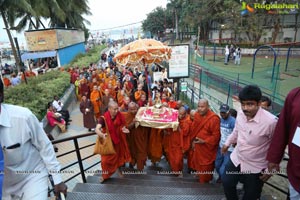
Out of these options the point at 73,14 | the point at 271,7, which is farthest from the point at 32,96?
the point at 73,14

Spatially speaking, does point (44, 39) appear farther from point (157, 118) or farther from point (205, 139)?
point (205, 139)

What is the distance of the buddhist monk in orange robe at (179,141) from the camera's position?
4.33 meters

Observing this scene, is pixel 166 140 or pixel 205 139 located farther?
pixel 166 140

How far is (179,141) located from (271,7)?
83.7ft

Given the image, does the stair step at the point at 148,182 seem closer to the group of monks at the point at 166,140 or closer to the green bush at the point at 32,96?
the group of monks at the point at 166,140

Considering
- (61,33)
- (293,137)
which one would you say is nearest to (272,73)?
(293,137)

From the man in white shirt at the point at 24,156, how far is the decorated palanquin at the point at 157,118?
87.6 inches

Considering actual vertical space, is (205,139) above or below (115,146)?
above

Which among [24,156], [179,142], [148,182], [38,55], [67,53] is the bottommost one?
[148,182]

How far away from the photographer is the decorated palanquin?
13.4ft

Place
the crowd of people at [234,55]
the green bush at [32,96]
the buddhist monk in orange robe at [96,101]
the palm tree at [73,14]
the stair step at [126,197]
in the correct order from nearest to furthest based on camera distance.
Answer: the stair step at [126,197] → the green bush at [32,96] → the buddhist monk in orange robe at [96,101] → the crowd of people at [234,55] → the palm tree at [73,14]

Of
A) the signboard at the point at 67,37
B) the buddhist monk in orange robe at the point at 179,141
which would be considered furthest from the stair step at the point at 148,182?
the signboard at the point at 67,37

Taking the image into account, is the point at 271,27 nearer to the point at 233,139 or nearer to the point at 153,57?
the point at 153,57

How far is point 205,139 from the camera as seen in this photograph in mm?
3811
